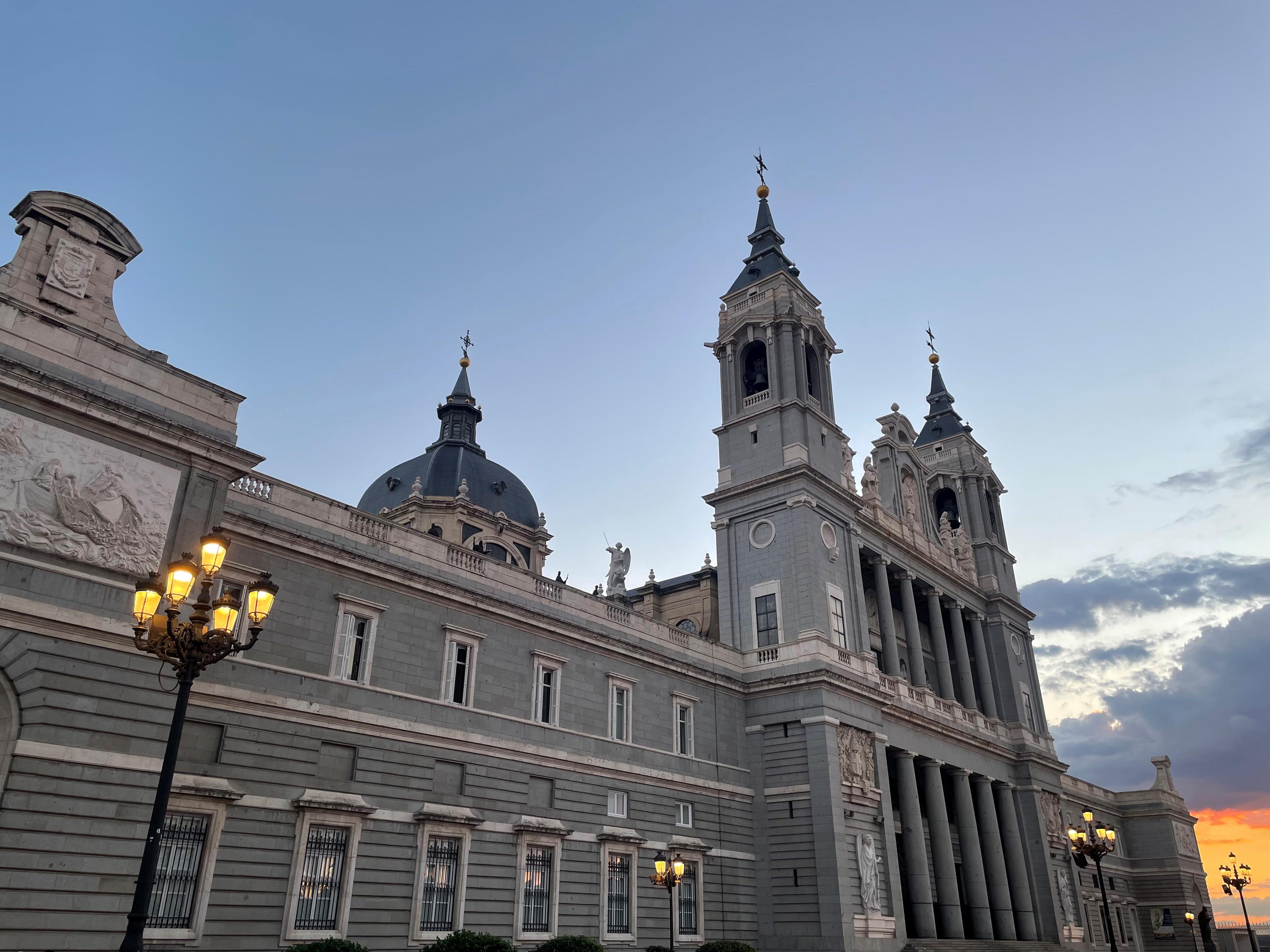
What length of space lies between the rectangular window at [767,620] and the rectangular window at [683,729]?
5.19 metres

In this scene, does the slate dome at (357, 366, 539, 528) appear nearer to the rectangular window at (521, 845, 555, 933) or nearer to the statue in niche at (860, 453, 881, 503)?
the statue in niche at (860, 453, 881, 503)

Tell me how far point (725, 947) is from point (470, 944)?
9.76m

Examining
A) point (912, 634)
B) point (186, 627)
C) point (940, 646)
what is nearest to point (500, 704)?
point (186, 627)

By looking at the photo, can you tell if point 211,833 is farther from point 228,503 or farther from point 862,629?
point 862,629

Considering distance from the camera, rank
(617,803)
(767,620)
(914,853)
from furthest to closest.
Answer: (767,620) < (914,853) < (617,803)

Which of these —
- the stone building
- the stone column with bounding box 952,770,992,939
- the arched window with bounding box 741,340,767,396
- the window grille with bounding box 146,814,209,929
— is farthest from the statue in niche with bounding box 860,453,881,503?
the window grille with bounding box 146,814,209,929

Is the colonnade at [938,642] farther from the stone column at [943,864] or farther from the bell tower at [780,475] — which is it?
the stone column at [943,864]

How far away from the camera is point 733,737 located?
36750 mm

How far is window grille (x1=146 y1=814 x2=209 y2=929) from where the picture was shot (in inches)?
770

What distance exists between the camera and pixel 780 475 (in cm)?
4006

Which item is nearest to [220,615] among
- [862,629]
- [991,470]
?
[862,629]

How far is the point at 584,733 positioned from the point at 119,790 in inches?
584

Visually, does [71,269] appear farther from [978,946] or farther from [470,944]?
[978,946]

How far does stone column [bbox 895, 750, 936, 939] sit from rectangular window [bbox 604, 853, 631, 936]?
14346mm
